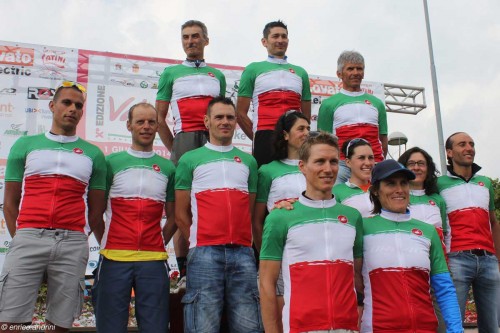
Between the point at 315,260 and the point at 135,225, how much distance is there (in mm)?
1519

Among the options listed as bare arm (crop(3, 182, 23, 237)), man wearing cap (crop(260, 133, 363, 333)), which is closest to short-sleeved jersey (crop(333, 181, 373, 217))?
man wearing cap (crop(260, 133, 363, 333))

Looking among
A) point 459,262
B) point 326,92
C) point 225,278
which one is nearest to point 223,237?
point 225,278

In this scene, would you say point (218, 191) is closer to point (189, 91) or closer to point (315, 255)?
point (315, 255)

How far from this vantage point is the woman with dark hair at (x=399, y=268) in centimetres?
293

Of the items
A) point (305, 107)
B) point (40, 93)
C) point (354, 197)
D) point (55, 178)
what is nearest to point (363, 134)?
point (305, 107)

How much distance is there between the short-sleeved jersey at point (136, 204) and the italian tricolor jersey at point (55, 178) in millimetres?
140

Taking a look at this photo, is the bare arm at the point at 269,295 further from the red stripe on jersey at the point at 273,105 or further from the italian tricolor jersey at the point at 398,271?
the red stripe on jersey at the point at 273,105

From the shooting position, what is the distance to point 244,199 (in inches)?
153

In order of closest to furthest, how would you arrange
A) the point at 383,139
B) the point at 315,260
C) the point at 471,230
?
the point at 315,260
the point at 471,230
the point at 383,139

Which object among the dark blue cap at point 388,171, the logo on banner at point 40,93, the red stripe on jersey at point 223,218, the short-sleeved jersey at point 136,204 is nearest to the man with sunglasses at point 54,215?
the short-sleeved jersey at point 136,204

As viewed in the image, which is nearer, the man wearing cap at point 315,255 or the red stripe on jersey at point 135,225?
the man wearing cap at point 315,255

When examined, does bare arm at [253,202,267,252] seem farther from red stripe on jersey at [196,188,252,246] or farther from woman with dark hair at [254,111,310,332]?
red stripe on jersey at [196,188,252,246]

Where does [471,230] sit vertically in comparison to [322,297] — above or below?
above

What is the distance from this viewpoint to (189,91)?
495 cm
